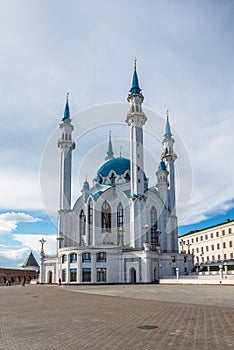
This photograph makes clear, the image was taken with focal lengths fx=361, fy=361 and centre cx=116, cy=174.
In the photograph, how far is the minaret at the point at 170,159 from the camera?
236 ft

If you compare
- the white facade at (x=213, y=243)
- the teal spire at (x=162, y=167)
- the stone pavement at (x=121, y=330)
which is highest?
the teal spire at (x=162, y=167)

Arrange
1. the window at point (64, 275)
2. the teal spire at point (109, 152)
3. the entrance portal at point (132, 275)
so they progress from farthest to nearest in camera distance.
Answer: the teal spire at point (109, 152), the window at point (64, 275), the entrance portal at point (132, 275)

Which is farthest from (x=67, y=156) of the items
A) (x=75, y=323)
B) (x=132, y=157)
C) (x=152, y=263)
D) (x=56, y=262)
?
(x=75, y=323)

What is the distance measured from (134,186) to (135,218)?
18.9 feet

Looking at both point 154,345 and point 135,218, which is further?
point 135,218

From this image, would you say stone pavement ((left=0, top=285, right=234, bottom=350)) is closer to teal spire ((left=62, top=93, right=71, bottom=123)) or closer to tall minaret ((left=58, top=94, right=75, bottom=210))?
tall minaret ((left=58, top=94, right=75, bottom=210))

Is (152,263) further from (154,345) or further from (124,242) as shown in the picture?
(154,345)

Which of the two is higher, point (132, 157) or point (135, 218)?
point (132, 157)

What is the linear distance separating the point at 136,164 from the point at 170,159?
1429 centimetres

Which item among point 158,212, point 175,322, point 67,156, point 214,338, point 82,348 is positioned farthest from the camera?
point 67,156

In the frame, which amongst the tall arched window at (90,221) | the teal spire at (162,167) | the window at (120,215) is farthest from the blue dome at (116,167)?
the tall arched window at (90,221)

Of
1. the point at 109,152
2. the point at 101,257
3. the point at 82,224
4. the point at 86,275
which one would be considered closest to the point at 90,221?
the point at 82,224

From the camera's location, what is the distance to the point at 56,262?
6569 centimetres

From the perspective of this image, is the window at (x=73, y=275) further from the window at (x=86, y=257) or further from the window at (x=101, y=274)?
the window at (x=101, y=274)
